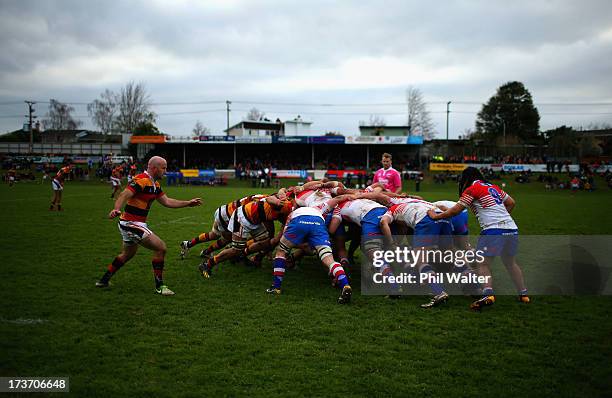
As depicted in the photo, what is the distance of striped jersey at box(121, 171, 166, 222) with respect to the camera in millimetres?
6730

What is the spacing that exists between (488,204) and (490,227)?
0.34 m

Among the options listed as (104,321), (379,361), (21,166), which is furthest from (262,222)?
(21,166)

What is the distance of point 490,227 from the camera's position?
6344mm

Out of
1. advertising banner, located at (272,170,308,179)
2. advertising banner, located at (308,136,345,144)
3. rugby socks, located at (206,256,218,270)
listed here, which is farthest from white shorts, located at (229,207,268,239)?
advertising banner, located at (308,136,345,144)

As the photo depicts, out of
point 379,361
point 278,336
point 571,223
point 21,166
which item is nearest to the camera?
point 379,361

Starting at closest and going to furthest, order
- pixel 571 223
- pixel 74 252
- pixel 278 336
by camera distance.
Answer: pixel 278 336 → pixel 74 252 → pixel 571 223

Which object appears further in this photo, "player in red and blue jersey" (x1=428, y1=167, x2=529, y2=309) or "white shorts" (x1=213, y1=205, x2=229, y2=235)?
"white shorts" (x1=213, y1=205, x2=229, y2=235)

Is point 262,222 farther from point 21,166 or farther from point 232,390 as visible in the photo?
point 21,166

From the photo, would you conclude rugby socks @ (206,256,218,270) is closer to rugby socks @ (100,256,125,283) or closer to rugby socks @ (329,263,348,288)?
rugby socks @ (100,256,125,283)

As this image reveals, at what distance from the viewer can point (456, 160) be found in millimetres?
47188

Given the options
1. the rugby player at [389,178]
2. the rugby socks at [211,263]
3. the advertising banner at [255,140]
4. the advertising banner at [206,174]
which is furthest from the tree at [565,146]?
the rugby socks at [211,263]

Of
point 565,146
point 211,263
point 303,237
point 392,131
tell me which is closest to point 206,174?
point 392,131

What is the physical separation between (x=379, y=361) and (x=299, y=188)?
15.5 feet

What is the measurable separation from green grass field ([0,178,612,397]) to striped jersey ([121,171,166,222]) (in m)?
1.22
